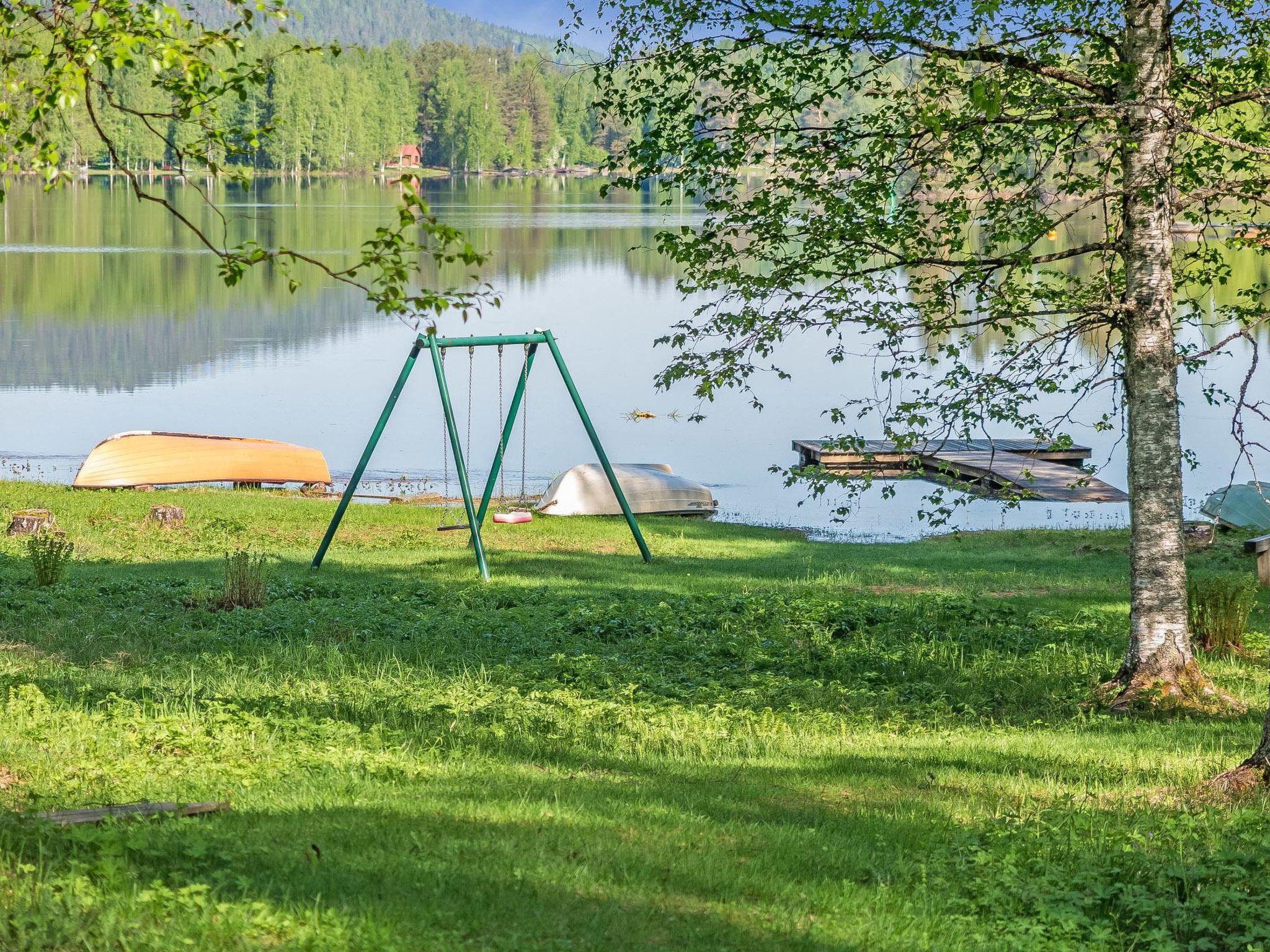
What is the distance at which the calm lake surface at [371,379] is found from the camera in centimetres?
3123

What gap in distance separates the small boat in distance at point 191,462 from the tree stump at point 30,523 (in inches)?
270

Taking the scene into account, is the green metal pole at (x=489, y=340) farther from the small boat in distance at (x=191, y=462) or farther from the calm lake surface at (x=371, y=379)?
the small boat in distance at (x=191, y=462)

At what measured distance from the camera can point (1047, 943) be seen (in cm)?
457

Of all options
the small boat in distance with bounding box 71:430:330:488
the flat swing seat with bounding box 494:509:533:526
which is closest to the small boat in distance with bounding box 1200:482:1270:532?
the flat swing seat with bounding box 494:509:533:526

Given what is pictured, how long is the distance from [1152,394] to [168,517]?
14.6 meters

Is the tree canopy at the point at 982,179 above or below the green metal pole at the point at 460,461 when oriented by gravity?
above

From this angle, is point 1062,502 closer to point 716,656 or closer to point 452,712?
point 716,656

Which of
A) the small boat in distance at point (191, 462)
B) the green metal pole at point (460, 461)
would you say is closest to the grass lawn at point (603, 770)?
the green metal pole at point (460, 461)

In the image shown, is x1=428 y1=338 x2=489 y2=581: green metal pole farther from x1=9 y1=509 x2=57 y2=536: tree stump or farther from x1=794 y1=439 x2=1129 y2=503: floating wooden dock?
x1=794 y1=439 x2=1129 y2=503: floating wooden dock

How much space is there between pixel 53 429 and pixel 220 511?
15.4m

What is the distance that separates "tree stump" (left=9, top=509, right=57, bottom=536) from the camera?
Result: 58.7 ft

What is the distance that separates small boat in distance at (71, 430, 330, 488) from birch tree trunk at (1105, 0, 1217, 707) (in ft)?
66.6

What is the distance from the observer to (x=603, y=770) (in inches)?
282

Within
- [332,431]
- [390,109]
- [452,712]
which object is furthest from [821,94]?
[390,109]
